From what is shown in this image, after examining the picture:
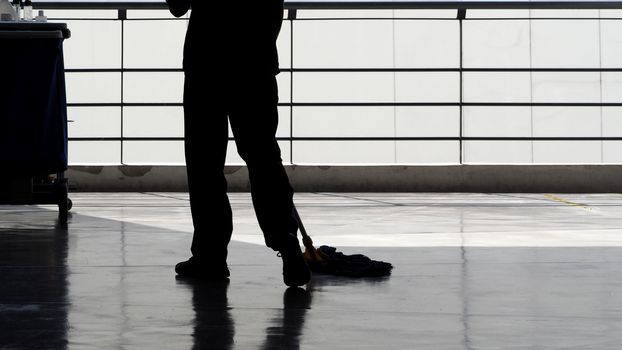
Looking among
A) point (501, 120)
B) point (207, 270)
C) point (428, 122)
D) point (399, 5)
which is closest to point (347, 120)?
point (501, 120)

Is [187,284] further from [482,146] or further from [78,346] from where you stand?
[482,146]

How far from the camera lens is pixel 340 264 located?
468 cm

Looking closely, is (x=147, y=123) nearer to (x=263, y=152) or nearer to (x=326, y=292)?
(x=263, y=152)

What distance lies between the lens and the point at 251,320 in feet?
11.0

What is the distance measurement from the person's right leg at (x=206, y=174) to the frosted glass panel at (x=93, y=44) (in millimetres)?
13138

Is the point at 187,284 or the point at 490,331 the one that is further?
the point at 187,284

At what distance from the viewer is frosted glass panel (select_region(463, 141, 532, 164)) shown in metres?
26.8

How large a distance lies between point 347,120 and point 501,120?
831 centimetres

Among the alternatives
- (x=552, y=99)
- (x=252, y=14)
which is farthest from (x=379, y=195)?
(x=552, y=99)

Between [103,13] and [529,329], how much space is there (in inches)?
740

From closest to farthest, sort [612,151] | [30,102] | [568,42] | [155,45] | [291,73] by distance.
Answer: [30,102], [291,73], [155,45], [612,151], [568,42]

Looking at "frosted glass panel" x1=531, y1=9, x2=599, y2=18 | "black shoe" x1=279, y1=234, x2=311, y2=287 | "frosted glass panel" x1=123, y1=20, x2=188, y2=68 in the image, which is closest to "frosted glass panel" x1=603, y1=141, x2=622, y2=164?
"frosted glass panel" x1=531, y1=9, x2=599, y2=18

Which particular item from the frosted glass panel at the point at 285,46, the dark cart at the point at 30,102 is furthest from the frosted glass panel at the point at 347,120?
the dark cart at the point at 30,102

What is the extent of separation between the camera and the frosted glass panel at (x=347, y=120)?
2869cm
